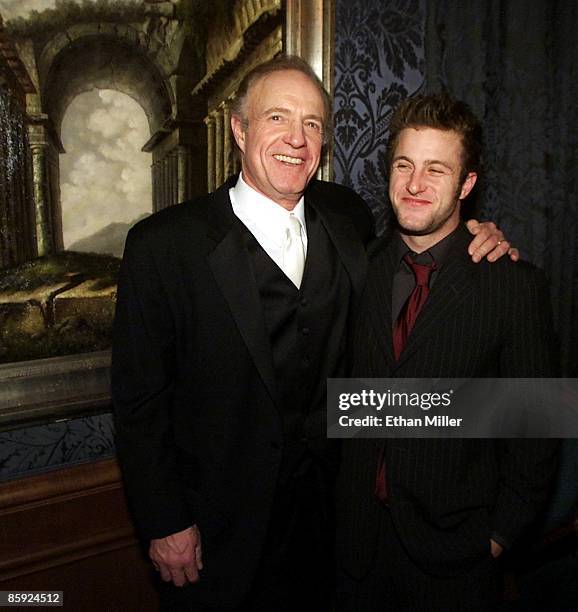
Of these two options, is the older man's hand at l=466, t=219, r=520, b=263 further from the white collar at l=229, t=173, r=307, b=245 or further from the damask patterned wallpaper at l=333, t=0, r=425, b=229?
the damask patterned wallpaper at l=333, t=0, r=425, b=229

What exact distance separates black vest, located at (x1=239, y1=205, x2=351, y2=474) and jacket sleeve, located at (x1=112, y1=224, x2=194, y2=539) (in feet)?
0.93

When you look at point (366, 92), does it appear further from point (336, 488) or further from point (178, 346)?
point (336, 488)

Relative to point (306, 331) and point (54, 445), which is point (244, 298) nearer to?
point (306, 331)

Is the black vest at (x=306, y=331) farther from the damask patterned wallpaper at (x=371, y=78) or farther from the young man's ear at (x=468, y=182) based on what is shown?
the damask patterned wallpaper at (x=371, y=78)

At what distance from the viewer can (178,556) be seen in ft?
4.95

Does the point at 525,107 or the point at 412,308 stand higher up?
the point at 525,107

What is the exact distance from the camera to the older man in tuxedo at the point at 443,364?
1.41 meters

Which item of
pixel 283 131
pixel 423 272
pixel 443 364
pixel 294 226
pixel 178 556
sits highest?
pixel 283 131

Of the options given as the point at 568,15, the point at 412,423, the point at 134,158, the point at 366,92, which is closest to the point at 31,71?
the point at 134,158

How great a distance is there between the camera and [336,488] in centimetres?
171

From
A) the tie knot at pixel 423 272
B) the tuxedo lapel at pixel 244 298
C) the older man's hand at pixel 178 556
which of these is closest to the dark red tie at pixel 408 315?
the tie knot at pixel 423 272

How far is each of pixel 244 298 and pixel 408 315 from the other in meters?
0.45

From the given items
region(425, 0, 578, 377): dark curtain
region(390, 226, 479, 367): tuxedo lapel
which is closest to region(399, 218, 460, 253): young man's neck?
region(390, 226, 479, 367): tuxedo lapel

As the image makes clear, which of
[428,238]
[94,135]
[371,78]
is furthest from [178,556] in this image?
[371,78]
